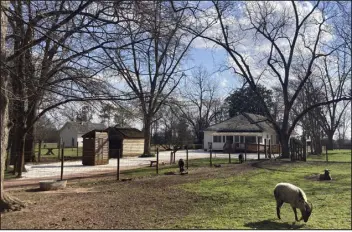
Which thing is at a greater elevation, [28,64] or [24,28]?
[24,28]

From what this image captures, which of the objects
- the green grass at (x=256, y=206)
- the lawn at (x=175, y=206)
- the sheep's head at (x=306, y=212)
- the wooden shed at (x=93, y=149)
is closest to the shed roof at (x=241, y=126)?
the wooden shed at (x=93, y=149)

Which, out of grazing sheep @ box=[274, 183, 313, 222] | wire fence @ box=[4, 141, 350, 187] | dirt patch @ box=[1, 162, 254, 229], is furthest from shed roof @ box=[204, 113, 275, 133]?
grazing sheep @ box=[274, 183, 313, 222]

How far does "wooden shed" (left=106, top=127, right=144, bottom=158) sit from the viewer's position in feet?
139

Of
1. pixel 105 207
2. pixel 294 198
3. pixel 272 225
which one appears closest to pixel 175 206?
pixel 105 207

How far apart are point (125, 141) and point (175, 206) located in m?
32.4

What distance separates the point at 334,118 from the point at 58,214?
67.7 m

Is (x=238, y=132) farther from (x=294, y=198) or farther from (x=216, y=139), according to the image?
(x=294, y=198)

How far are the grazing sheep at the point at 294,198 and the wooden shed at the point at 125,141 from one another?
31545mm

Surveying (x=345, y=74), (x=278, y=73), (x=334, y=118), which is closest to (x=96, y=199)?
(x=278, y=73)

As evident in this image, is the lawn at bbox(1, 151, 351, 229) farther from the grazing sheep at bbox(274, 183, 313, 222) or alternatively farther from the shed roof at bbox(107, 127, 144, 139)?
the shed roof at bbox(107, 127, 144, 139)

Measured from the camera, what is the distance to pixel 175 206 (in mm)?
11047

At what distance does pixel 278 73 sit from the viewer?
121 feet

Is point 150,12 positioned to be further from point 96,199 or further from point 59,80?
point 96,199

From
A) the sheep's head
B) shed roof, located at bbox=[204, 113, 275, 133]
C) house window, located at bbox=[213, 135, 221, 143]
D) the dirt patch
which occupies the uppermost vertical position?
shed roof, located at bbox=[204, 113, 275, 133]
